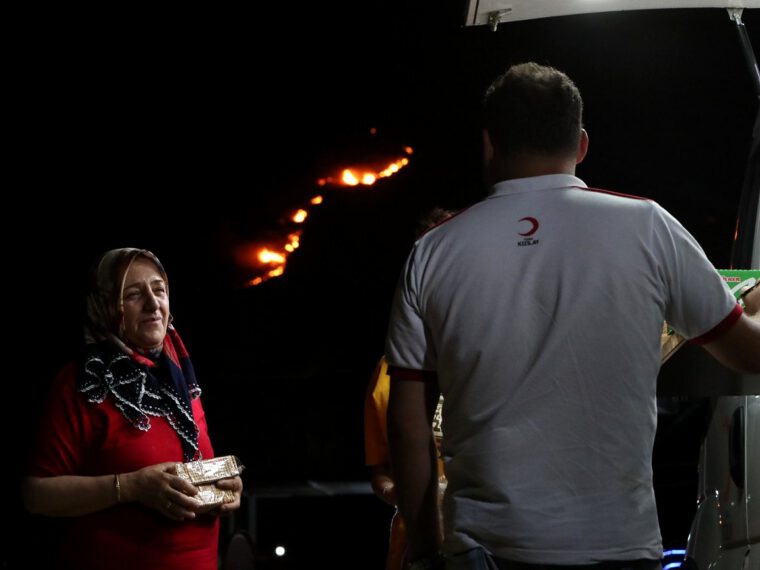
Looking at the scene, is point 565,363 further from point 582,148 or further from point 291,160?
point 291,160

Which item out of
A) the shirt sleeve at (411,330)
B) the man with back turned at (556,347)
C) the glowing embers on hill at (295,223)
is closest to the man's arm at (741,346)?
the man with back turned at (556,347)

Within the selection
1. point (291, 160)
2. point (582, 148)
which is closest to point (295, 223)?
point (291, 160)

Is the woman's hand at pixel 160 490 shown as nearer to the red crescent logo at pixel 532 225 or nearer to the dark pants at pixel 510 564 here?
the dark pants at pixel 510 564

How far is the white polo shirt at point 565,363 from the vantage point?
1907mm

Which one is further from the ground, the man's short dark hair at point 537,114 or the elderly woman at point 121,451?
the man's short dark hair at point 537,114

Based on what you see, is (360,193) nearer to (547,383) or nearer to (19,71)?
(19,71)

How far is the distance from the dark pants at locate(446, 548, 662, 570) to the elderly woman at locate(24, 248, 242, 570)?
4.42 feet

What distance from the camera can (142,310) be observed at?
3.31 m

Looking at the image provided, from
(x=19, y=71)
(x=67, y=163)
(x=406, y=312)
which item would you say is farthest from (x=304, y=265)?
(x=406, y=312)

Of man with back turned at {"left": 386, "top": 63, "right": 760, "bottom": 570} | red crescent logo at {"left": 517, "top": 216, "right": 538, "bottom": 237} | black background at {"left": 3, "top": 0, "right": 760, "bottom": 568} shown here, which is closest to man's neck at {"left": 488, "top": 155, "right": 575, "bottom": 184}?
man with back turned at {"left": 386, "top": 63, "right": 760, "bottom": 570}

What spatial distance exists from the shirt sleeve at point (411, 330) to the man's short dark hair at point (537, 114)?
0.36m

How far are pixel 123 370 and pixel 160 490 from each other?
0.46 m

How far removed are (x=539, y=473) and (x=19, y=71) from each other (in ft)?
27.8

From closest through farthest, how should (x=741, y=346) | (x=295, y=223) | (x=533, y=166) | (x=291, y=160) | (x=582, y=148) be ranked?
(x=741, y=346), (x=533, y=166), (x=582, y=148), (x=291, y=160), (x=295, y=223)
